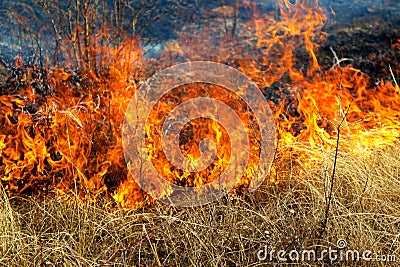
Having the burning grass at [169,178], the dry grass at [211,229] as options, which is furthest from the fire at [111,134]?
the dry grass at [211,229]

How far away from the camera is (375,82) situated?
18.5 feet

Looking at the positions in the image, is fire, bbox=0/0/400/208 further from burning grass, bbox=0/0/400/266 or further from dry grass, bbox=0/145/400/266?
dry grass, bbox=0/145/400/266

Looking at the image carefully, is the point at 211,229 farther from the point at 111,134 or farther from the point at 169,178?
the point at 111,134

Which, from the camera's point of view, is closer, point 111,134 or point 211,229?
point 211,229

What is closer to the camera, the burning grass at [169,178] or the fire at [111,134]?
the burning grass at [169,178]

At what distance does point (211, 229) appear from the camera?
7.86ft

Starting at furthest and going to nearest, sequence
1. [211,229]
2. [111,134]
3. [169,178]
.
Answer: [111,134], [169,178], [211,229]

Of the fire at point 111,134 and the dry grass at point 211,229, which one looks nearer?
the dry grass at point 211,229

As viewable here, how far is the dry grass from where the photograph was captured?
2.37 m

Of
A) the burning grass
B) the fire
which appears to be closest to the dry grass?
the burning grass

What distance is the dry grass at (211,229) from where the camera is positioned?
2365mm

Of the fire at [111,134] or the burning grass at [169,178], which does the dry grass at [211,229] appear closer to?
the burning grass at [169,178]

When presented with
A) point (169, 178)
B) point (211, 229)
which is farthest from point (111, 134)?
point (211, 229)

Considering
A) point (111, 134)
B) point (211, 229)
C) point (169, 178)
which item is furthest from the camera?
point (111, 134)
